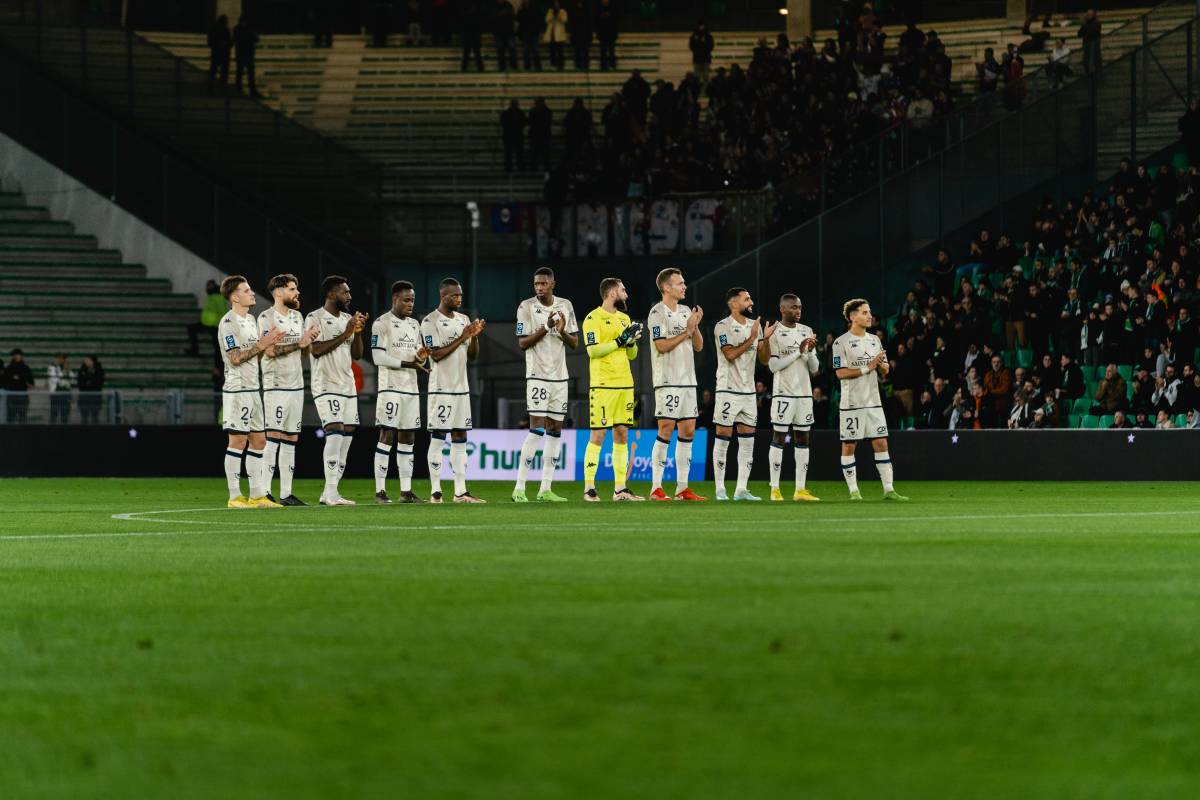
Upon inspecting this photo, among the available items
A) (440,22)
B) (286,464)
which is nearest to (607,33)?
(440,22)

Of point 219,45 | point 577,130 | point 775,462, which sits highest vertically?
point 219,45

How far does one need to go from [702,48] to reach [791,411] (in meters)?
28.3

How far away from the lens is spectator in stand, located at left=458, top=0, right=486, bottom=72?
166 ft

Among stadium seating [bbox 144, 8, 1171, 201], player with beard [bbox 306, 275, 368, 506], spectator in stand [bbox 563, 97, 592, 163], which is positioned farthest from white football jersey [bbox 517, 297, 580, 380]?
stadium seating [bbox 144, 8, 1171, 201]

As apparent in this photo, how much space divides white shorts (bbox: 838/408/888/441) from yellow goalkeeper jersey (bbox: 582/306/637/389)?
2.81m

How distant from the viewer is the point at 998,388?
31500mm

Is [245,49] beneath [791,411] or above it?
above

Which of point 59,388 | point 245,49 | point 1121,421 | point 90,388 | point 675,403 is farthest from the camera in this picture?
point 245,49

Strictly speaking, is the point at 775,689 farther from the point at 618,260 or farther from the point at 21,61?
the point at 21,61

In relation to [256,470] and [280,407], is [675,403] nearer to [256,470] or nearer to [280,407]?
[280,407]

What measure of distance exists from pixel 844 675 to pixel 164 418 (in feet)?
96.8

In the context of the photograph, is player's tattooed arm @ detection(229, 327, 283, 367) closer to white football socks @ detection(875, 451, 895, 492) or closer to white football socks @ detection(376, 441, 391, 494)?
white football socks @ detection(376, 441, 391, 494)

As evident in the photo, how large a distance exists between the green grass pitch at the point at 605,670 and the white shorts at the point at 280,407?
7.55 metres

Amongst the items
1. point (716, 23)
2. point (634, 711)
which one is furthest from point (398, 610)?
point (716, 23)
